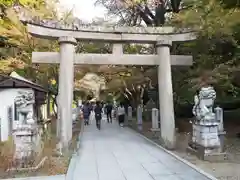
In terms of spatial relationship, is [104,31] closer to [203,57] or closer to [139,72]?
[203,57]

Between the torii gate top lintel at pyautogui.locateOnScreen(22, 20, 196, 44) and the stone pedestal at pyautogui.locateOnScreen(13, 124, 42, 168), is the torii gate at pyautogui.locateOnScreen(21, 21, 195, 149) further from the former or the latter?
the stone pedestal at pyautogui.locateOnScreen(13, 124, 42, 168)

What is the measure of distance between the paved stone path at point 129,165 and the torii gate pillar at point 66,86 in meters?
1.11

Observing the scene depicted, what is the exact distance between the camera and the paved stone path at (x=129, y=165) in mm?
7625

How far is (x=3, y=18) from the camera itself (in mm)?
16094

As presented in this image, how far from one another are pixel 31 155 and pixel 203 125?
Answer: 5.40 meters

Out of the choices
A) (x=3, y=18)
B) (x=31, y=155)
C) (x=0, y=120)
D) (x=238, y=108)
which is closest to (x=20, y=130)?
(x=31, y=155)

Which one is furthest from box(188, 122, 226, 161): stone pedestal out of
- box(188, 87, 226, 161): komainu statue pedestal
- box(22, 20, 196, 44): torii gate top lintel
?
box(22, 20, 196, 44): torii gate top lintel

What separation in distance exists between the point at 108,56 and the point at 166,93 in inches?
111

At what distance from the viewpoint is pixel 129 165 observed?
8.98 m

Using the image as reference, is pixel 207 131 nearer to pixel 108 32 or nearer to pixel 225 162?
pixel 225 162

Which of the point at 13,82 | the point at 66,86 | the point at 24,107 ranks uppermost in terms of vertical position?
the point at 13,82

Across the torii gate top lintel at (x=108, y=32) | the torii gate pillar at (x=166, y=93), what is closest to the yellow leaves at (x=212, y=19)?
the torii gate top lintel at (x=108, y=32)

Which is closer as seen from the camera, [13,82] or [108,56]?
[108,56]

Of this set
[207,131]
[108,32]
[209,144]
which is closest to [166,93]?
[207,131]
